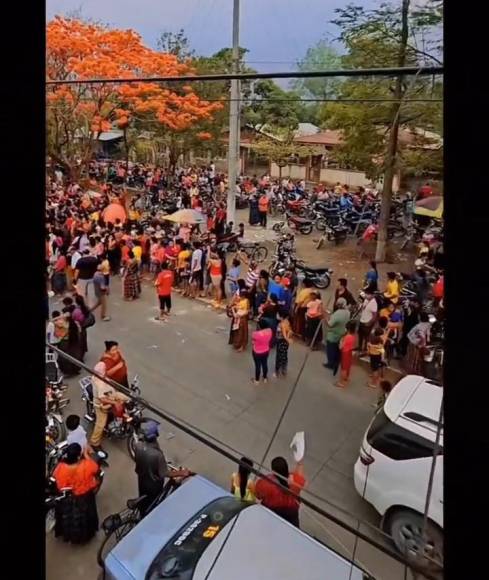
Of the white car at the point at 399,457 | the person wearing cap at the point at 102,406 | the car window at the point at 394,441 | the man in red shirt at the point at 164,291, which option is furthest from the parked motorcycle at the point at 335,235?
the car window at the point at 394,441

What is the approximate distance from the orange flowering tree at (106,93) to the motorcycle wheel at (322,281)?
10.3 ft

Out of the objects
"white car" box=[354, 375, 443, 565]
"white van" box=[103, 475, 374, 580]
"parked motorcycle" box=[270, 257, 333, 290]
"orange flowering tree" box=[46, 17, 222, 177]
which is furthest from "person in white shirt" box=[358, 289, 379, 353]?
"orange flowering tree" box=[46, 17, 222, 177]

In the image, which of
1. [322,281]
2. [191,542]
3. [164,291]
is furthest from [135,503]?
[322,281]

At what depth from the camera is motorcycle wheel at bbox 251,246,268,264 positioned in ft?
18.7

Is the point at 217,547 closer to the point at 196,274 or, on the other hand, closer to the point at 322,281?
the point at 322,281

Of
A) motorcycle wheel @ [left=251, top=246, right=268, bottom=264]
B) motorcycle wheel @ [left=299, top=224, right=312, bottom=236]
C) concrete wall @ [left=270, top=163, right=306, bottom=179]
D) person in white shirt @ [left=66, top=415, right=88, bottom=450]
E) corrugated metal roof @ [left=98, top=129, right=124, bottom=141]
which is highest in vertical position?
corrugated metal roof @ [left=98, top=129, right=124, bottom=141]

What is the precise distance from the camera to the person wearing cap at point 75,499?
1.97 metres

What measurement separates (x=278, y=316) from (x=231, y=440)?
108 centimetres

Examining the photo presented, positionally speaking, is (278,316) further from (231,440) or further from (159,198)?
(159,198)

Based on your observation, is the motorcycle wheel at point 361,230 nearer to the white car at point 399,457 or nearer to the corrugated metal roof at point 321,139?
the corrugated metal roof at point 321,139

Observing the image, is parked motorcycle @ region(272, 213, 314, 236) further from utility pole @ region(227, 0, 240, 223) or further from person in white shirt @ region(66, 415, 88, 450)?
person in white shirt @ region(66, 415, 88, 450)

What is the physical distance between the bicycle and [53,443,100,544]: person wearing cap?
0.06 metres

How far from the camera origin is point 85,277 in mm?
4387

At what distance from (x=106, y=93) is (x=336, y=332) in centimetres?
522
